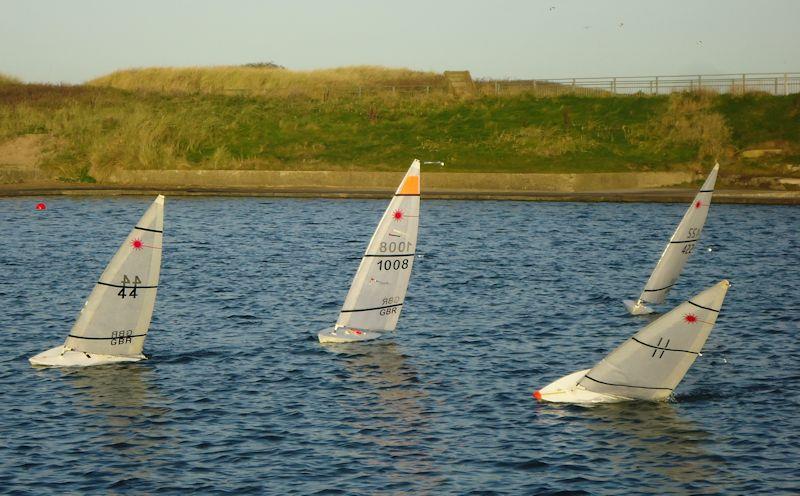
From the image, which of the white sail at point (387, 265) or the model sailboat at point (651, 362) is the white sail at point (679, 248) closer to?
the white sail at point (387, 265)

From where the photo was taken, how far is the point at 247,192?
229 feet

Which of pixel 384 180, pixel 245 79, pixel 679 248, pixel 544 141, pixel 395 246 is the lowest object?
pixel 679 248

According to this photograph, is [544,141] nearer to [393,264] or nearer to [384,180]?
[384,180]

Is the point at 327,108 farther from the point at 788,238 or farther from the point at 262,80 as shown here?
the point at 788,238

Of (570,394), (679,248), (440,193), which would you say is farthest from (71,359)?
(440,193)

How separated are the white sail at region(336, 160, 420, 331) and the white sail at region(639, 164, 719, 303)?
843 centimetres

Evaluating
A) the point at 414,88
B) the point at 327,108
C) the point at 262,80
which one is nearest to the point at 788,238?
the point at 327,108

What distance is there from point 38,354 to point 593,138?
185ft

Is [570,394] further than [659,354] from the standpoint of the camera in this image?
Yes

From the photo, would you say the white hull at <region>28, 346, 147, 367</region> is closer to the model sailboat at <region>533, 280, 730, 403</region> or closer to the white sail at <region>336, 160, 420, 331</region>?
the white sail at <region>336, 160, 420, 331</region>

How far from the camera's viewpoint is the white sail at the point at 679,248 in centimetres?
3309

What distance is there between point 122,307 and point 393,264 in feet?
23.2

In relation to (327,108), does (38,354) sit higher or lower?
lower

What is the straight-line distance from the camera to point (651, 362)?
877 inches
